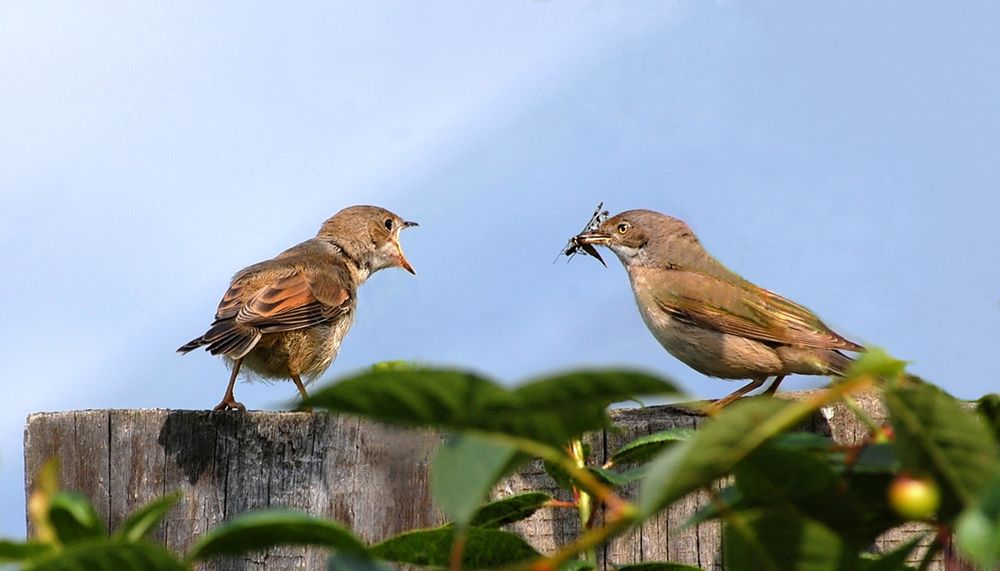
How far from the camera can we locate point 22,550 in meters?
1.10

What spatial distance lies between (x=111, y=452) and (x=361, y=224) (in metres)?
6.80

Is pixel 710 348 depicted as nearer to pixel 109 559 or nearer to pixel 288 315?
pixel 288 315

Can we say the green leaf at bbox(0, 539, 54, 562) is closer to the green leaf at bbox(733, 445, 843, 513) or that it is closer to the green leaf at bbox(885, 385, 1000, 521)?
the green leaf at bbox(733, 445, 843, 513)

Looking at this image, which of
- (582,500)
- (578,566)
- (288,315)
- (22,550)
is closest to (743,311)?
(288,315)

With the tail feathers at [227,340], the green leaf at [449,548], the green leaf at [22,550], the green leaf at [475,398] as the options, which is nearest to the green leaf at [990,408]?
the green leaf at [475,398]

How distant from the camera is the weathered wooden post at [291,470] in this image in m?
4.02

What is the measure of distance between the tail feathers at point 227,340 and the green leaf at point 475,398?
7.02 meters

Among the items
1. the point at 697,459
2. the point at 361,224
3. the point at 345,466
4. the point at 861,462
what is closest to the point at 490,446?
the point at 697,459

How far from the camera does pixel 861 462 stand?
3.80 ft

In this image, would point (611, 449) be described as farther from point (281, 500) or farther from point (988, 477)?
point (988, 477)

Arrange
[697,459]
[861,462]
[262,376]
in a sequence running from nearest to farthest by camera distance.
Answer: [697,459]
[861,462]
[262,376]

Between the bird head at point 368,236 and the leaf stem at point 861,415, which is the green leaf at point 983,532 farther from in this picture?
the bird head at point 368,236

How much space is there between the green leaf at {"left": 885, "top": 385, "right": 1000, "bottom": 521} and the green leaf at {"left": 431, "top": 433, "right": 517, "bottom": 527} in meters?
0.35

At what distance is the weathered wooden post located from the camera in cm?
402
